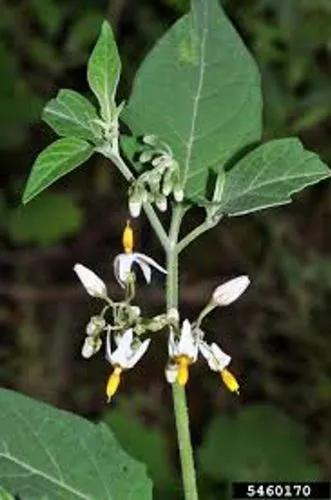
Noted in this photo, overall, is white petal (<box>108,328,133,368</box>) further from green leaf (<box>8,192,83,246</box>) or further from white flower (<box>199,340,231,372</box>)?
green leaf (<box>8,192,83,246</box>)

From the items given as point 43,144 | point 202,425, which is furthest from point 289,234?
point 43,144

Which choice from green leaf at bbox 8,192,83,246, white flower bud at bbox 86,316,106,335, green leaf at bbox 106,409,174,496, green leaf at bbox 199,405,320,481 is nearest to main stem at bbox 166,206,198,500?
white flower bud at bbox 86,316,106,335

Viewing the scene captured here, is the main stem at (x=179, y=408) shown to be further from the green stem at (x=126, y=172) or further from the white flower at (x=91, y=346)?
the white flower at (x=91, y=346)

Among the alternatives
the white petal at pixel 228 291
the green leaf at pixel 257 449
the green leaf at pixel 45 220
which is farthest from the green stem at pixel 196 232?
the green leaf at pixel 45 220

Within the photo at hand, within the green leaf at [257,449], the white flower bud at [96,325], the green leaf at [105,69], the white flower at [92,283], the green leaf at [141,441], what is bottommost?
the green leaf at [257,449]

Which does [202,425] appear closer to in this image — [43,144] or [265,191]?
[43,144]
